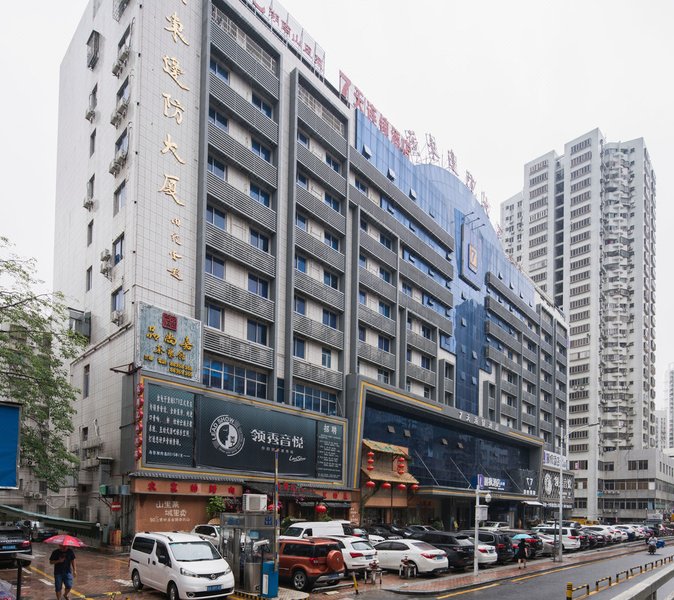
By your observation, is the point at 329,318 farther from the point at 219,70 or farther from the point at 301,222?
the point at 219,70

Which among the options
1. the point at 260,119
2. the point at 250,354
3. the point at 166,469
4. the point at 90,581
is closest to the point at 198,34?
the point at 260,119

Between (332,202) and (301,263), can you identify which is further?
(332,202)

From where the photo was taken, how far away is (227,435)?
136 ft

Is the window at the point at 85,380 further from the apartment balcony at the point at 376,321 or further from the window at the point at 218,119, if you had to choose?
the apartment balcony at the point at 376,321

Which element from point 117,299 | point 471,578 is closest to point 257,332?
point 117,299

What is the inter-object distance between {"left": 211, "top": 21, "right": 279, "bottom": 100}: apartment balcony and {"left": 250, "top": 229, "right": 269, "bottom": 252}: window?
32.2ft

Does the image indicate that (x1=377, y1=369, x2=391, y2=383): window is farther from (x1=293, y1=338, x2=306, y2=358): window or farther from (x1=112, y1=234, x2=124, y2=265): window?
(x1=112, y1=234, x2=124, y2=265): window

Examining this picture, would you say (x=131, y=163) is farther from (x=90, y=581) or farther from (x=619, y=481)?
(x=619, y=481)

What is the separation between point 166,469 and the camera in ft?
123

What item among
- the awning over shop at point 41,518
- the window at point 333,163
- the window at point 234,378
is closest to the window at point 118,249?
the window at point 234,378

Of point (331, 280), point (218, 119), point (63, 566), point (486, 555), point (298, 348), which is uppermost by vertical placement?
point (218, 119)

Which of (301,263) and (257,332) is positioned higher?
(301,263)

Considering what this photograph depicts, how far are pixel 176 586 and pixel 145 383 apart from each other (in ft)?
53.8

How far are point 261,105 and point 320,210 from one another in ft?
28.4
